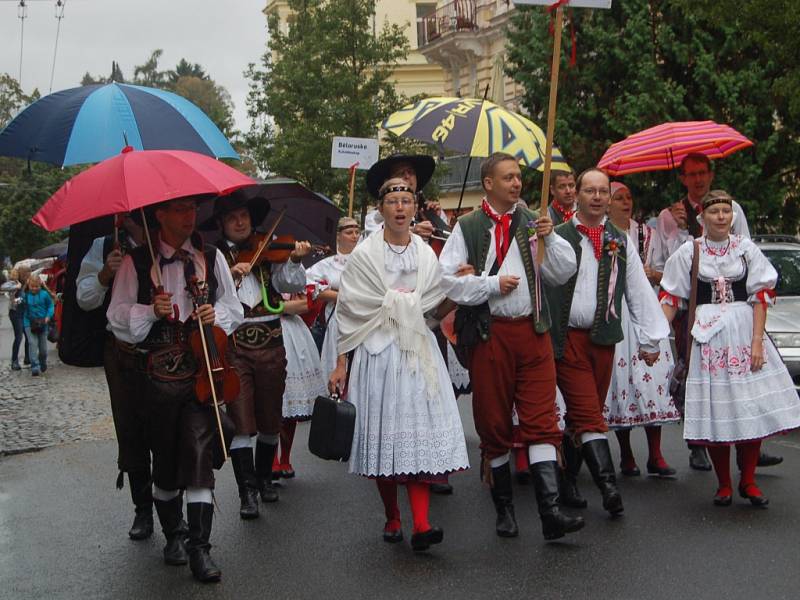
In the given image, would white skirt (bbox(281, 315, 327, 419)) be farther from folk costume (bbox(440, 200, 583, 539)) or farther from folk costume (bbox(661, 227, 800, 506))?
folk costume (bbox(661, 227, 800, 506))

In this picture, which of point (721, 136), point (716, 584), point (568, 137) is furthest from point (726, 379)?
point (568, 137)

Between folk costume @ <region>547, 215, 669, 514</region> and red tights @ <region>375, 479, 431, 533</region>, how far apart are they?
112cm

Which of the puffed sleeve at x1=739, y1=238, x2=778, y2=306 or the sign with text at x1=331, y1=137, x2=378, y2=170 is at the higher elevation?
the sign with text at x1=331, y1=137, x2=378, y2=170

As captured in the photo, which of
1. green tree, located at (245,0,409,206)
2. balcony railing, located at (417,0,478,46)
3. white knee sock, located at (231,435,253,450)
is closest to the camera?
white knee sock, located at (231,435,253,450)

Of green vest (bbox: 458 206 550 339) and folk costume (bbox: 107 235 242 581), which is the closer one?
folk costume (bbox: 107 235 242 581)

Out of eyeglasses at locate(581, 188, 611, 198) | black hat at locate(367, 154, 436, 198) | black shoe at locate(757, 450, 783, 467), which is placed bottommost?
black shoe at locate(757, 450, 783, 467)

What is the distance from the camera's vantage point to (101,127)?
21.8 feet

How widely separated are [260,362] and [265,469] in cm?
81

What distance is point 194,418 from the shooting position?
654cm

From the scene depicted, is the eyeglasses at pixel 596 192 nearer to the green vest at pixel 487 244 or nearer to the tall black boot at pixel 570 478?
the green vest at pixel 487 244

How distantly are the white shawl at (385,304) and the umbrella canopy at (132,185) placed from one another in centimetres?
114

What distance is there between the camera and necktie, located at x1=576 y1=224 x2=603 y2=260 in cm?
757

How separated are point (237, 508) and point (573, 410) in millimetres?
2340

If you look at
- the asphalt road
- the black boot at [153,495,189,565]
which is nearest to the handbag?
the asphalt road
